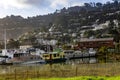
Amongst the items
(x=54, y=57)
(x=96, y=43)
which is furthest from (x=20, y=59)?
(x=96, y=43)

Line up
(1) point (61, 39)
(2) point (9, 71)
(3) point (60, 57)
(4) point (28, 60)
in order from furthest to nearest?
1. (1) point (61, 39)
2. (3) point (60, 57)
3. (4) point (28, 60)
4. (2) point (9, 71)

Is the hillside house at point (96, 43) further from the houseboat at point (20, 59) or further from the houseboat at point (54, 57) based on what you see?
the houseboat at point (20, 59)

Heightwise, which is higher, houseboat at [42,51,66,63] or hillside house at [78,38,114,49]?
hillside house at [78,38,114,49]

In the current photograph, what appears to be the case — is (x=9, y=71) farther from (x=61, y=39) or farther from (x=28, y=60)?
(x=61, y=39)

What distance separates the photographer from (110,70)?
40.5m

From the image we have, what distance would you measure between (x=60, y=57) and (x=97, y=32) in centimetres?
8271

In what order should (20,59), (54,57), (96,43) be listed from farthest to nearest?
1. (96,43)
2. (54,57)
3. (20,59)

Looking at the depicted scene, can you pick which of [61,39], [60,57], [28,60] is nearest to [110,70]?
[28,60]

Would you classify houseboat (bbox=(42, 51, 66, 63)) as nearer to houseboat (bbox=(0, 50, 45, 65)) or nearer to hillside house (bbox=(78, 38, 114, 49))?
houseboat (bbox=(0, 50, 45, 65))

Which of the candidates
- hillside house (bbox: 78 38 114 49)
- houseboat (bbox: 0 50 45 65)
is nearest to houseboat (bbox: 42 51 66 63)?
houseboat (bbox: 0 50 45 65)

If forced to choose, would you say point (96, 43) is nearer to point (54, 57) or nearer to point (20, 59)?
point (54, 57)

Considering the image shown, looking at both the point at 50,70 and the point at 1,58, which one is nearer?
the point at 50,70

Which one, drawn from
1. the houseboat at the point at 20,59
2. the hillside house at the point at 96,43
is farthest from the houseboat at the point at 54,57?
the hillside house at the point at 96,43

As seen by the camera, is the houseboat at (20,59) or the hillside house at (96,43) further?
the hillside house at (96,43)
